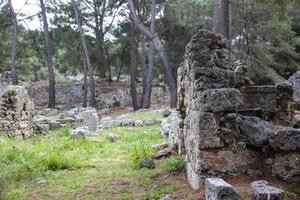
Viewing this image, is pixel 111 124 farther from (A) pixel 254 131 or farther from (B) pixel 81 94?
(B) pixel 81 94

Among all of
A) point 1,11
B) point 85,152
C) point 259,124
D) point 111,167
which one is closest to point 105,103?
point 1,11

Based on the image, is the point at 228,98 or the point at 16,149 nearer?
the point at 228,98

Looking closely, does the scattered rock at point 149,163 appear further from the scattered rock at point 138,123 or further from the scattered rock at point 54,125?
the scattered rock at point 54,125

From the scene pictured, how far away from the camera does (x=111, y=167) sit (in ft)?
30.8

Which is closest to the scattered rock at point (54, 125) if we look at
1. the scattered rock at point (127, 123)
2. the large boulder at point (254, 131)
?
the scattered rock at point (127, 123)

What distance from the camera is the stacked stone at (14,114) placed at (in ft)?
45.5

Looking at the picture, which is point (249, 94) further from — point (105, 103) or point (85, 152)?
point (105, 103)

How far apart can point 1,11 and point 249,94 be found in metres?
25.3

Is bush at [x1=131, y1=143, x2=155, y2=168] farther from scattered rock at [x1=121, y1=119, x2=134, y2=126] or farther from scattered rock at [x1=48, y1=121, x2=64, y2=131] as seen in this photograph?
scattered rock at [x1=48, y1=121, x2=64, y2=131]

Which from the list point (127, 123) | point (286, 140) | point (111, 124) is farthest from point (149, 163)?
point (111, 124)

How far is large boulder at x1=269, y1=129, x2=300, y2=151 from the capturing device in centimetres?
620

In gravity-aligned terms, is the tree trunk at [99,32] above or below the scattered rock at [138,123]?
above

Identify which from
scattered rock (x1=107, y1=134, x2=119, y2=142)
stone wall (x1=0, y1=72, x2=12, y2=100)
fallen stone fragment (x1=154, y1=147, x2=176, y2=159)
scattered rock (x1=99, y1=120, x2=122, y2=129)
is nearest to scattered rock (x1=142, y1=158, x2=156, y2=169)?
fallen stone fragment (x1=154, y1=147, x2=176, y2=159)

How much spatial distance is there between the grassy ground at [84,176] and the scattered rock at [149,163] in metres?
0.11
